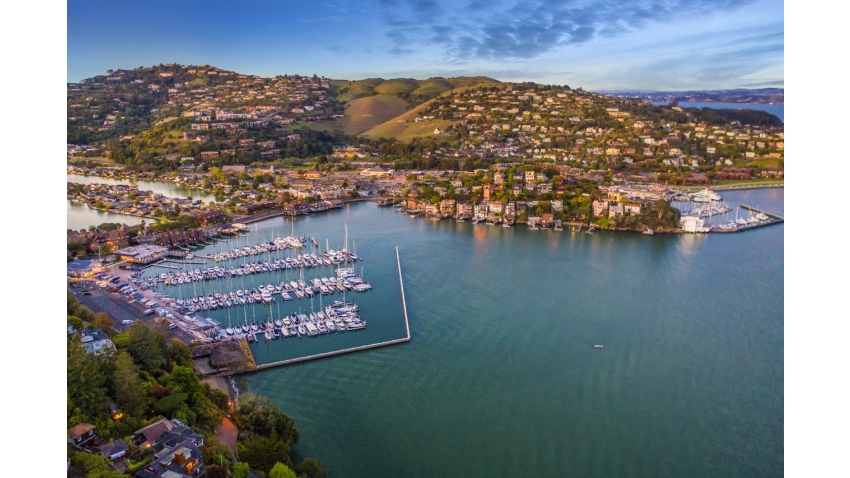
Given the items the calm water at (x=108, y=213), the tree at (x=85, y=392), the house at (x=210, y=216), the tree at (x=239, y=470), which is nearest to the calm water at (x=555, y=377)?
the tree at (x=239, y=470)

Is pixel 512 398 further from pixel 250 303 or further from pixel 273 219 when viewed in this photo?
pixel 273 219

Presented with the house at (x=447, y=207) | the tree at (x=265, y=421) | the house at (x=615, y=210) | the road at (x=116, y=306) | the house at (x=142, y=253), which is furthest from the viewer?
the house at (x=447, y=207)

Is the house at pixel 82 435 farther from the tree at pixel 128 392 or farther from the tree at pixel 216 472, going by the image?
the tree at pixel 216 472

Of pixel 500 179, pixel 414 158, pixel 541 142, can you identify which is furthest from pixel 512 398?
pixel 541 142

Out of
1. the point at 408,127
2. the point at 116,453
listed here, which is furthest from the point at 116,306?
the point at 408,127

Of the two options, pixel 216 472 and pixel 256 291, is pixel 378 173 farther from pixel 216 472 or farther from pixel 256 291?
pixel 216 472

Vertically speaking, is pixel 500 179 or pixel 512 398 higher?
pixel 500 179
